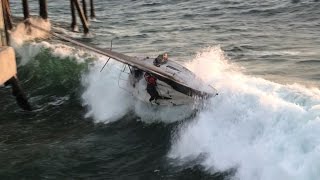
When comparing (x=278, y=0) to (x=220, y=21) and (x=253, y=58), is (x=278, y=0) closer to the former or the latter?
(x=220, y=21)

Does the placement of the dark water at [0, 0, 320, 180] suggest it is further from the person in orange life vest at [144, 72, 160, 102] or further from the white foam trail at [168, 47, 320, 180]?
the person in orange life vest at [144, 72, 160, 102]

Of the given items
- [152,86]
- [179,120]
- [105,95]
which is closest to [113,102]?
[105,95]

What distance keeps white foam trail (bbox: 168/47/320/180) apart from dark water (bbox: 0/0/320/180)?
0.9 inches

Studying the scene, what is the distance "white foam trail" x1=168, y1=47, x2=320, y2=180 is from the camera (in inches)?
377

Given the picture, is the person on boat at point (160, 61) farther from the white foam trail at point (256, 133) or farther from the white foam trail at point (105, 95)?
the white foam trail at point (105, 95)

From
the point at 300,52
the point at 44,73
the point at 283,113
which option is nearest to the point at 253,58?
the point at 300,52

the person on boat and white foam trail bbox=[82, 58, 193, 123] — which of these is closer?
white foam trail bbox=[82, 58, 193, 123]

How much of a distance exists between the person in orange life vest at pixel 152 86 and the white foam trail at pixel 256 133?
1.23 m

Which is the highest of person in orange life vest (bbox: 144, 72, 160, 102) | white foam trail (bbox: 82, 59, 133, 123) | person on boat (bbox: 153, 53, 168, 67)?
person on boat (bbox: 153, 53, 168, 67)

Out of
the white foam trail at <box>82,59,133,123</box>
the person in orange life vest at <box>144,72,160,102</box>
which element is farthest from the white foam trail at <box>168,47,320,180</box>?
the white foam trail at <box>82,59,133,123</box>

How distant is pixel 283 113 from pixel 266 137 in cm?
60

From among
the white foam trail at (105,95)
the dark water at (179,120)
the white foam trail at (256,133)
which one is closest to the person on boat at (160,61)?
the dark water at (179,120)

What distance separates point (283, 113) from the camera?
10781 millimetres

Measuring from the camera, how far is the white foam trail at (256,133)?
957cm
